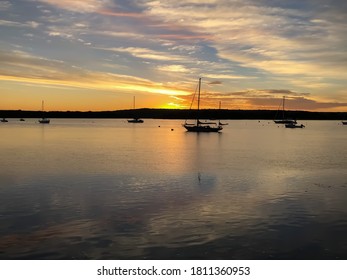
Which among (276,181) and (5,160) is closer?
(276,181)

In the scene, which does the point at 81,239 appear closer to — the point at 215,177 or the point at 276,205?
the point at 276,205

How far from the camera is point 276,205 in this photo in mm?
22766

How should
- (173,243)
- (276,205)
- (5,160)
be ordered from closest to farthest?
(173,243) → (276,205) → (5,160)

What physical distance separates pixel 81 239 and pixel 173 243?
12.0 feet

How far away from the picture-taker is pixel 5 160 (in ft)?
146

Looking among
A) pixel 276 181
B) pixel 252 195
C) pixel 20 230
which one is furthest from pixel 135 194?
pixel 276 181

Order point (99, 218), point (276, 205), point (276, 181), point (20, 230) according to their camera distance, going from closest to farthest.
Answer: point (20, 230)
point (99, 218)
point (276, 205)
point (276, 181)

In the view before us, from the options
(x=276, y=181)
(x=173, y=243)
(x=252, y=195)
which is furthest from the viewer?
(x=276, y=181)

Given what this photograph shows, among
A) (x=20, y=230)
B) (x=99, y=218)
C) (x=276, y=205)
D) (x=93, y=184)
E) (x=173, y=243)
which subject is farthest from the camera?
(x=93, y=184)

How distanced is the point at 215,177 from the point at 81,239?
19276 millimetres

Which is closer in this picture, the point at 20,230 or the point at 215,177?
the point at 20,230
